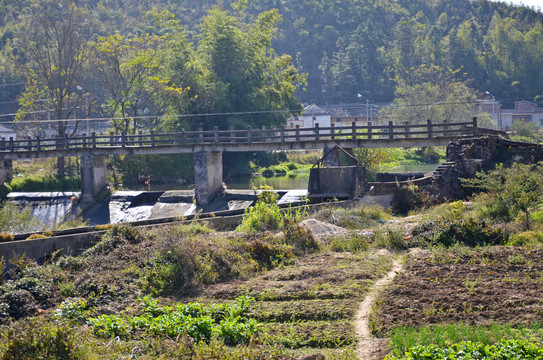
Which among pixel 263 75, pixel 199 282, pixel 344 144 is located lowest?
pixel 199 282

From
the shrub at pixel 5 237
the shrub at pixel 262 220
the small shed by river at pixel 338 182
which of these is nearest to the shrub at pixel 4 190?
the small shed by river at pixel 338 182

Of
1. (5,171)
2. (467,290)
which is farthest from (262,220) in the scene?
(5,171)

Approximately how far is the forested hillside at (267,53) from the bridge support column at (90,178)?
11944mm

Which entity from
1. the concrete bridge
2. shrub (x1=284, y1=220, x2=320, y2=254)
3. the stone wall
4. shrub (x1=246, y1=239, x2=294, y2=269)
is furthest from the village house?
shrub (x1=246, y1=239, x2=294, y2=269)

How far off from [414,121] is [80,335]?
61218 mm

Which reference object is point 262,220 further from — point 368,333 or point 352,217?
point 368,333

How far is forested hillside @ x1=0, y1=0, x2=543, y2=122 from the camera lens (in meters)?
48.2

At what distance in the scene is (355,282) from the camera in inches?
481

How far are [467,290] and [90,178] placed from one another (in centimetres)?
2763

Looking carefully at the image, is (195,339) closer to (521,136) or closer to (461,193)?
(461,193)

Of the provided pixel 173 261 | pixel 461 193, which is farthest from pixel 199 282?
pixel 461 193

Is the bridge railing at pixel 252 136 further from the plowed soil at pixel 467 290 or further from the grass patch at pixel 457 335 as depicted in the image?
the grass patch at pixel 457 335

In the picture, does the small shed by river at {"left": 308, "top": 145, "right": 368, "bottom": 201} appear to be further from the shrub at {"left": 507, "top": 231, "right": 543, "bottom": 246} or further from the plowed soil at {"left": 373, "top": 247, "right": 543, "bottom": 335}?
the plowed soil at {"left": 373, "top": 247, "right": 543, "bottom": 335}

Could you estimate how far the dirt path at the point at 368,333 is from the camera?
882 cm
